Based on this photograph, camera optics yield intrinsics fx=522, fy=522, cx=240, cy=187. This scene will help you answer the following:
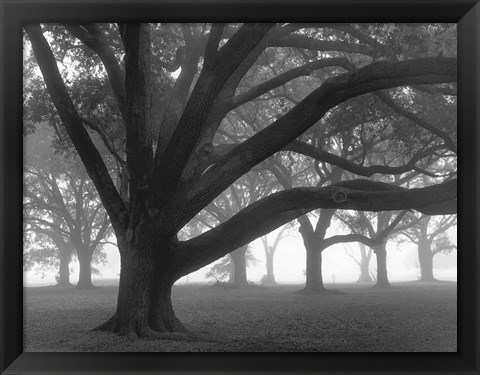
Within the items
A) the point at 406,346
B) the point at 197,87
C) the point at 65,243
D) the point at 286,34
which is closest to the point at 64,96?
the point at 197,87

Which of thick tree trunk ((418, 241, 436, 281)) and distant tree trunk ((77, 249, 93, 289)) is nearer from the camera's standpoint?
distant tree trunk ((77, 249, 93, 289))

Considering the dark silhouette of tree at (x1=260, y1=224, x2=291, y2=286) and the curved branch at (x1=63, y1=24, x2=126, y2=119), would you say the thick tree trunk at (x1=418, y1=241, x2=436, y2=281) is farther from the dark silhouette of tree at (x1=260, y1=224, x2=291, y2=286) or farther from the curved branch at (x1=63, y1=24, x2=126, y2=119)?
the curved branch at (x1=63, y1=24, x2=126, y2=119)

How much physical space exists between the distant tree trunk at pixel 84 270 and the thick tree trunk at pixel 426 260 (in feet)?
73.7

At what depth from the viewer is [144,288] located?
9734mm

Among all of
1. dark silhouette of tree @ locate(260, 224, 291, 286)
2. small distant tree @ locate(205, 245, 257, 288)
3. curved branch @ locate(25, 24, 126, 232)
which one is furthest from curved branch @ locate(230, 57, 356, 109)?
dark silhouette of tree @ locate(260, 224, 291, 286)

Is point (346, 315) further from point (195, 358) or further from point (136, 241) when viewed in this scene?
point (195, 358)

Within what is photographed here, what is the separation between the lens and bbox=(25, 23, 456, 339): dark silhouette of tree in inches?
349

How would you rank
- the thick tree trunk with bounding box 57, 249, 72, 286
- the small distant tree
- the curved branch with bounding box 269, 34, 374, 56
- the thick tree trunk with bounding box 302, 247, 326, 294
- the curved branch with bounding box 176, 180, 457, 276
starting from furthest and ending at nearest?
the thick tree trunk with bounding box 57, 249, 72, 286
the small distant tree
the thick tree trunk with bounding box 302, 247, 326, 294
the curved branch with bounding box 269, 34, 374, 56
the curved branch with bounding box 176, 180, 457, 276

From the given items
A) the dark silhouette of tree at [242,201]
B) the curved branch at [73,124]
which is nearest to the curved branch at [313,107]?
the curved branch at [73,124]

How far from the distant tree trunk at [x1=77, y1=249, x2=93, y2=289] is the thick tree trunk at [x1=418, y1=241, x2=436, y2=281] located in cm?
2246

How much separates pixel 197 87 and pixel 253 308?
9.06 m

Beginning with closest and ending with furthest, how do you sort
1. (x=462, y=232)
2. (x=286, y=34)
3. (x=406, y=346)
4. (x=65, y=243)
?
(x=462, y=232) < (x=406, y=346) < (x=286, y=34) < (x=65, y=243)

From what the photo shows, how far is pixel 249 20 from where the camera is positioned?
7.00 m

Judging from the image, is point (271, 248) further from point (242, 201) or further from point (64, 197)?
point (64, 197)
